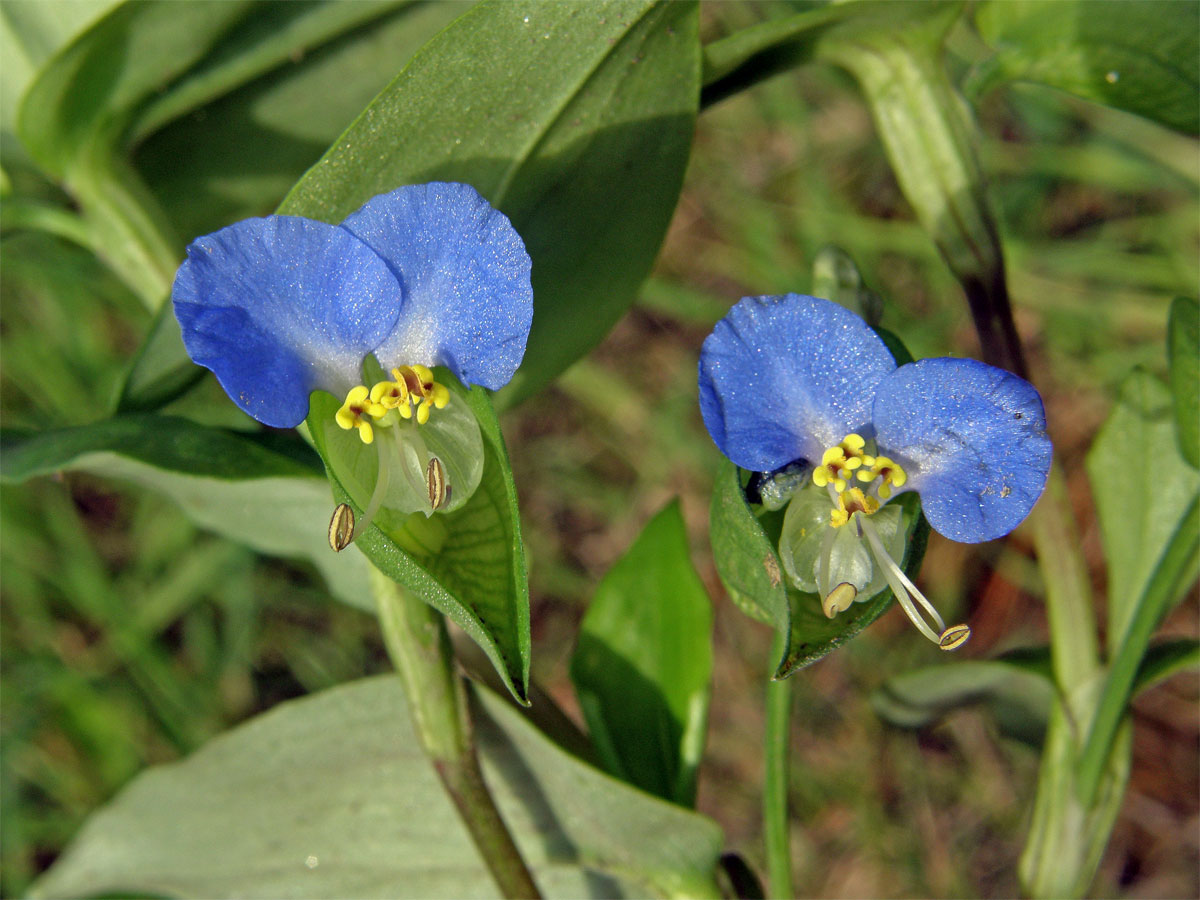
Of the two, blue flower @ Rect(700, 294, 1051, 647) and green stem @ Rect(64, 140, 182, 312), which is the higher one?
green stem @ Rect(64, 140, 182, 312)

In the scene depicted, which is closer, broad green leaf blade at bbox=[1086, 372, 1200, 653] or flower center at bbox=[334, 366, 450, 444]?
flower center at bbox=[334, 366, 450, 444]

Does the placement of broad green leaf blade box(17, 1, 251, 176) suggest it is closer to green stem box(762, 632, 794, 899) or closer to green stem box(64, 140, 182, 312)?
green stem box(64, 140, 182, 312)

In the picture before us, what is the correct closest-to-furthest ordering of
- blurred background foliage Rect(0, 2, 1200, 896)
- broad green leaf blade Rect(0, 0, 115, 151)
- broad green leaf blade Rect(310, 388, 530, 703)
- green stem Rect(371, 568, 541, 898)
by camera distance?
broad green leaf blade Rect(310, 388, 530, 703)
green stem Rect(371, 568, 541, 898)
broad green leaf blade Rect(0, 0, 115, 151)
blurred background foliage Rect(0, 2, 1200, 896)

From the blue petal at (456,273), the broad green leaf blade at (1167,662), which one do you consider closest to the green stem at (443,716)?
the blue petal at (456,273)

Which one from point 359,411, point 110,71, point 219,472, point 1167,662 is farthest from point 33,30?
point 1167,662

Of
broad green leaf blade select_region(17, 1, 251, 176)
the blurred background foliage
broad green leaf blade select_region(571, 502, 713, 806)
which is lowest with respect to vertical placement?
the blurred background foliage

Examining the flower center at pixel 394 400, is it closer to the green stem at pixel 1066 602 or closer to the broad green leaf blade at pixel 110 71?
the broad green leaf blade at pixel 110 71

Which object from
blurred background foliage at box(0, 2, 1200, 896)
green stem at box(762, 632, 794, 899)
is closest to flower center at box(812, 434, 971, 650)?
green stem at box(762, 632, 794, 899)
